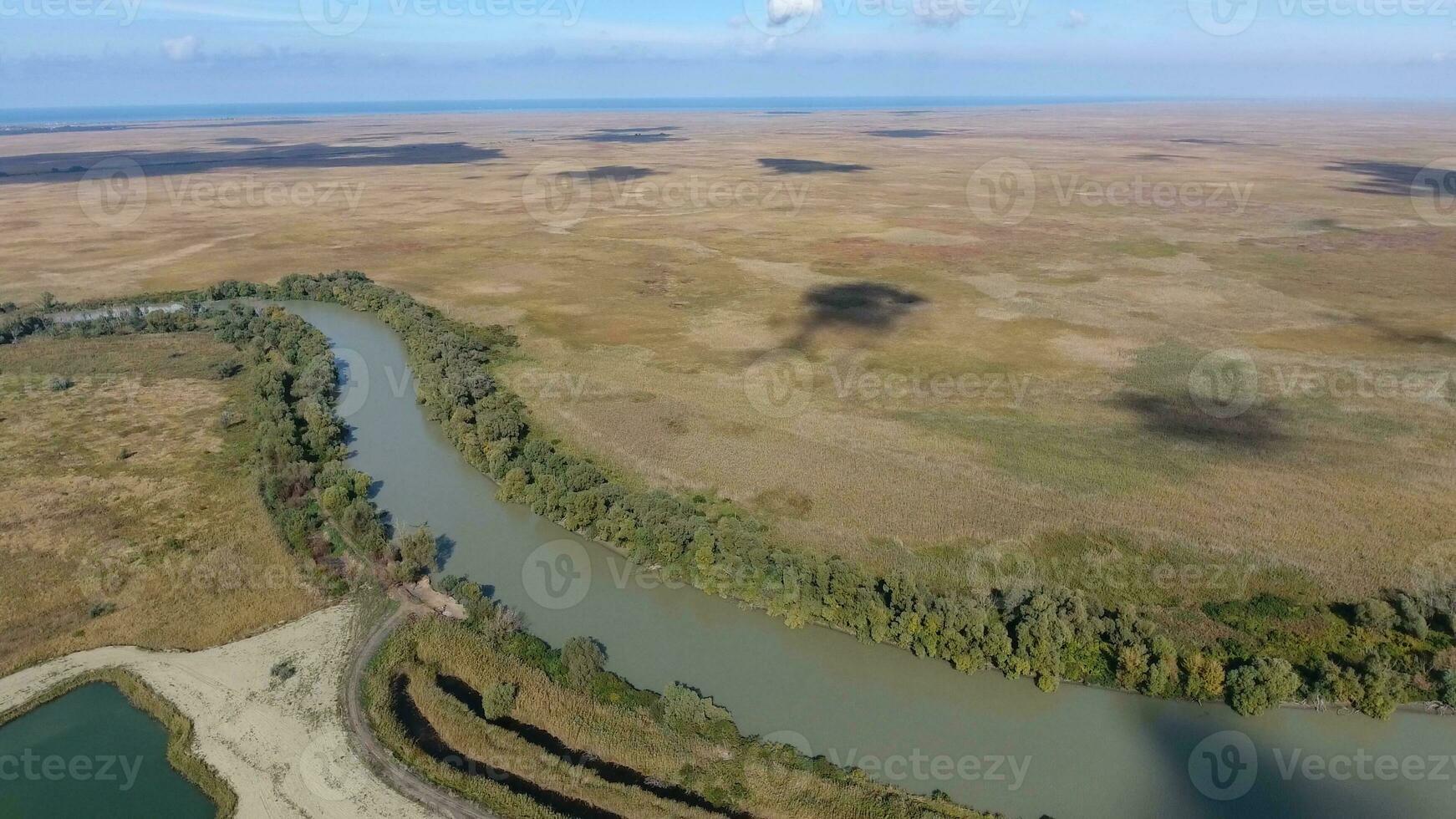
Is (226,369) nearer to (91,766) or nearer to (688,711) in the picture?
(91,766)

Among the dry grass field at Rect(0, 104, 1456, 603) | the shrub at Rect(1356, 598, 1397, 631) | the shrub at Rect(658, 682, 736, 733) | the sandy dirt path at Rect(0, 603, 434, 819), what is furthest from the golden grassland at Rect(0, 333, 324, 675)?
the shrub at Rect(1356, 598, 1397, 631)

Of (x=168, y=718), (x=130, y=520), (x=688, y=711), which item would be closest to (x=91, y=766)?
(x=168, y=718)

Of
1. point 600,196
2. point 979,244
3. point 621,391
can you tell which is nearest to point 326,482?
point 621,391

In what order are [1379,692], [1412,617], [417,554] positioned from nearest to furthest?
[1379,692] < [1412,617] < [417,554]

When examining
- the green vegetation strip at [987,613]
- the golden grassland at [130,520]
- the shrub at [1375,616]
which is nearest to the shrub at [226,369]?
the golden grassland at [130,520]

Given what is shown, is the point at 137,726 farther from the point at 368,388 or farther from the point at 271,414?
the point at 368,388

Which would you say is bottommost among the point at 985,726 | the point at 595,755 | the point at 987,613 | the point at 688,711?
the point at 595,755

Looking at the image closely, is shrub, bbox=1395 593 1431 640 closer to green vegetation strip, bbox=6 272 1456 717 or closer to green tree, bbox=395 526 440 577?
green vegetation strip, bbox=6 272 1456 717
